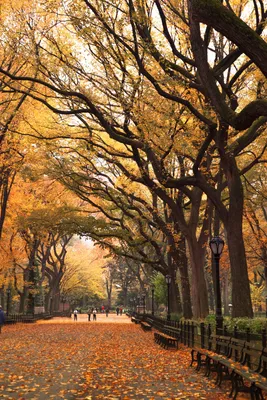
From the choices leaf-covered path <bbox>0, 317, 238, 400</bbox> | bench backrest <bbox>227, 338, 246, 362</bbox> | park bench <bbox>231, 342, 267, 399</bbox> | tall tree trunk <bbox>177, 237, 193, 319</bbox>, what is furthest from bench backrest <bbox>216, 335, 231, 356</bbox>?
tall tree trunk <bbox>177, 237, 193, 319</bbox>

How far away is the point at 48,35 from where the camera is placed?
731 inches

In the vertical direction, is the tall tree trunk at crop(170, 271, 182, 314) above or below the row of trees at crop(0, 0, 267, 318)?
below

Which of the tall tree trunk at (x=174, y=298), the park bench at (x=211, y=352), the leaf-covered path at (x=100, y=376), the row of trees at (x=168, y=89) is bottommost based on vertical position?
the leaf-covered path at (x=100, y=376)

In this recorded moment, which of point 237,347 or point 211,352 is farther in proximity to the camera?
point 211,352

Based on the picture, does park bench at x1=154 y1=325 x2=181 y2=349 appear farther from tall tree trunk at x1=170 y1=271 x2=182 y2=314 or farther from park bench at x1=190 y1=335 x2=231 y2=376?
tall tree trunk at x1=170 y1=271 x2=182 y2=314

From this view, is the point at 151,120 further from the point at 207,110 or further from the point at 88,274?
the point at 88,274

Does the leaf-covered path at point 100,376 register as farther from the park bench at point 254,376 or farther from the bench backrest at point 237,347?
the bench backrest at point 237,347

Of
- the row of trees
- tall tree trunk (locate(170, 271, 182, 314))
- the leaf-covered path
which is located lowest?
the leaf-covered path

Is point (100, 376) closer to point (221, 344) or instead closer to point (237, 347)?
point (221, 344)

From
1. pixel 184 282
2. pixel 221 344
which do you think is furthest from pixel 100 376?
pixel 184 282

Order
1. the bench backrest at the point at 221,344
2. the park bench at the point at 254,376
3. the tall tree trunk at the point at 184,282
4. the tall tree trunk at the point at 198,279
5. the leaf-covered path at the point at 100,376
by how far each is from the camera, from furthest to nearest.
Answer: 1. the tall tree trunk at the point at 184,282
2. the tall tree trunk at the point at 198,279
3. the bench backrest at the point at 221,344
4. the leaf-covered path at the point at 100,376
5. the park bench at the point at 254,376

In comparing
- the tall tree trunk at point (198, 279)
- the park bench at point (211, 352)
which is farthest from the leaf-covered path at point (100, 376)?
the tall tree trunk at point (198, 279)

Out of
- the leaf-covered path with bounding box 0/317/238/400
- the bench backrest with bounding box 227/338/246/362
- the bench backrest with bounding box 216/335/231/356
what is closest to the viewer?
the leaf-covered path with bounding box 0/317/238/400

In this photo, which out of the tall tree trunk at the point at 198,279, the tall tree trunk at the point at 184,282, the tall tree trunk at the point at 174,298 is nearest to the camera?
the tall tree trunk at the point at 198,279
